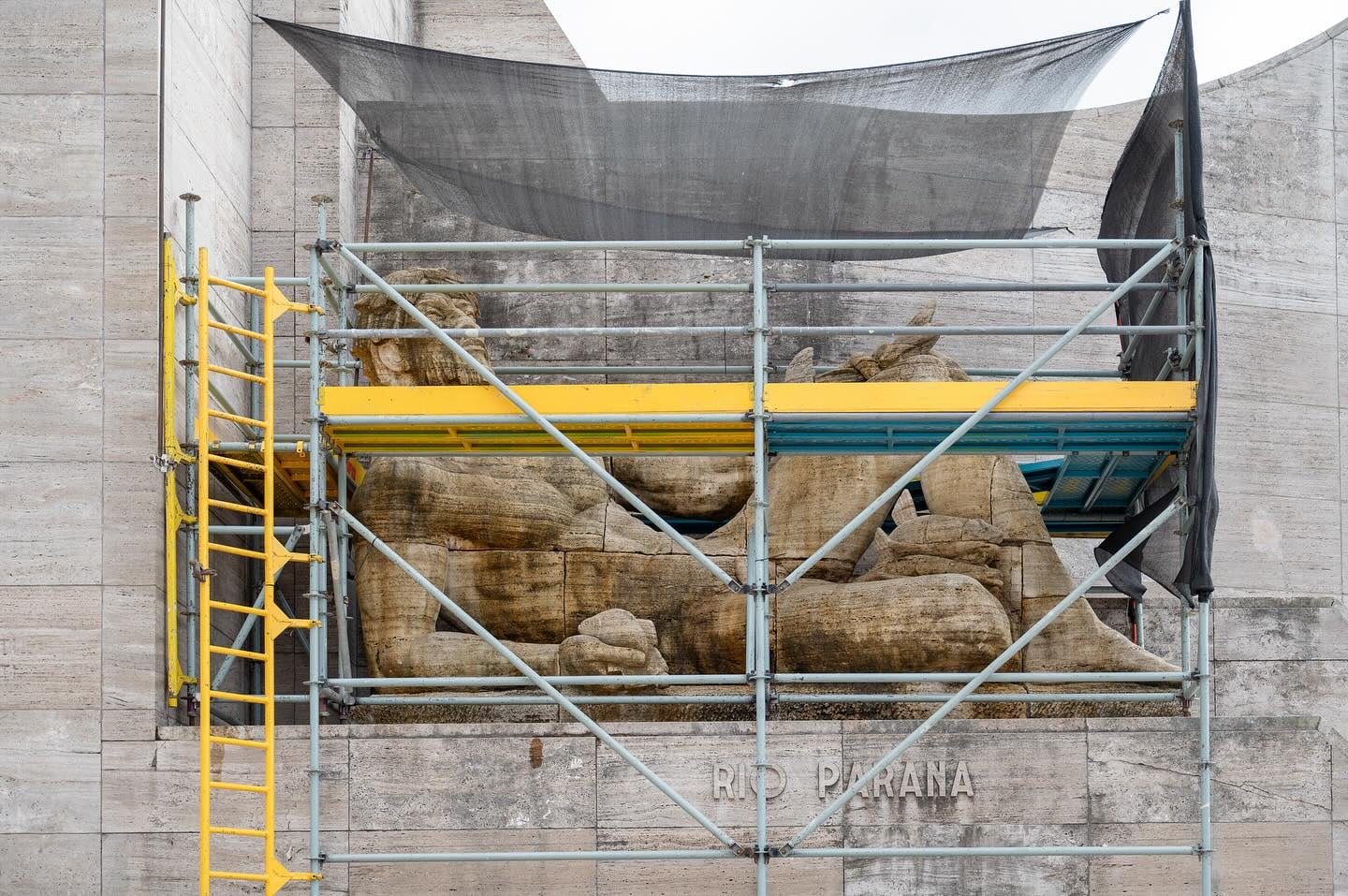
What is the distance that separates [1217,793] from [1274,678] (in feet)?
13.9

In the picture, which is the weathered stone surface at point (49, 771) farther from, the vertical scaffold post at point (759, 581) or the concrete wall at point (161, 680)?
the vertical scaffold post at point (759, 581)

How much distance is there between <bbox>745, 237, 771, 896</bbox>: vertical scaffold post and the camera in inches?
538

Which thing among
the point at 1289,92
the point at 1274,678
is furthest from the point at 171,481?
the point at 1289,92

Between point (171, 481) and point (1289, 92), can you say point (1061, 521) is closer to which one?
point (1289, 92)

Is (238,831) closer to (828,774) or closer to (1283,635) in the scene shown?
(828,774)

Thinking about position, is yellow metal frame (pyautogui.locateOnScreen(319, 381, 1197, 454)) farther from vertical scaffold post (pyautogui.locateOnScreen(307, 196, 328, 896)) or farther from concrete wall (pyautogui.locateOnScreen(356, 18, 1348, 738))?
concrete wall (pyautogui.locateOnScreen(356, 18, 1348, 738))

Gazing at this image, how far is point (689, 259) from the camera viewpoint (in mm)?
19172

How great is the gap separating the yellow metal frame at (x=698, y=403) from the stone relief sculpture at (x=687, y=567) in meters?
0.98

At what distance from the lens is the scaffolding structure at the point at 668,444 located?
13742 millimetres

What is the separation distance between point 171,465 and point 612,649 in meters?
3.09

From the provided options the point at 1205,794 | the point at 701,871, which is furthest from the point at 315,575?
the point at 1205,794

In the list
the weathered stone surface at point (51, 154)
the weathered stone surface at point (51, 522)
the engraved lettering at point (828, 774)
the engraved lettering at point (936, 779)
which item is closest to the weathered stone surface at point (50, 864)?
the weathered stone surface at point (51, 522)

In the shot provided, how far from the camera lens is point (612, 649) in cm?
1446

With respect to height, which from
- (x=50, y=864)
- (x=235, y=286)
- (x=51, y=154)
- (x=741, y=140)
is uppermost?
(x=741, y=140)
